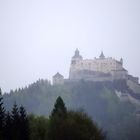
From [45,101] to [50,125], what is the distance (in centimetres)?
13522

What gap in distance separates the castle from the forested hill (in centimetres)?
182

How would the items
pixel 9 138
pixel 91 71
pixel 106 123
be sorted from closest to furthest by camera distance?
pixel 9 138 < pixel 106 123 < pixel 91 71

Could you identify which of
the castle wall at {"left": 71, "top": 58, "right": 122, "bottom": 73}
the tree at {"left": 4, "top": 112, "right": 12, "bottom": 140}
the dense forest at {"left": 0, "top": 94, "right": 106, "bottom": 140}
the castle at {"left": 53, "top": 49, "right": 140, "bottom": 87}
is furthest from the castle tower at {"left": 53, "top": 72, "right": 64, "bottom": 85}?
the tree at {"left": 4, "top": 112, "right": 12, "bottom": 140}

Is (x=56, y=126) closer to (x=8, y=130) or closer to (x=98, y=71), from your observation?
(x=8, y=130)

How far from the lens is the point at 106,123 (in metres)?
167

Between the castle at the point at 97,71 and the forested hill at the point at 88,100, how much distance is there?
1.82m

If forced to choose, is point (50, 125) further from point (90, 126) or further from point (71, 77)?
point (71, 77)

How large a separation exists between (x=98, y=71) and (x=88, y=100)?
928 centimetres

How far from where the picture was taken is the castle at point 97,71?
18725 centimetres

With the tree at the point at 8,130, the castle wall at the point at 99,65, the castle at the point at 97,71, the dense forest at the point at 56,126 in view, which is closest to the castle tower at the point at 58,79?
the castle at the point at 97,71

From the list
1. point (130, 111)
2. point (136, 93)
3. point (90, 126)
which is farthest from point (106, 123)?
point (90, 126)

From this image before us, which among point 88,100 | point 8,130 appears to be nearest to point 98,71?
point 88,100

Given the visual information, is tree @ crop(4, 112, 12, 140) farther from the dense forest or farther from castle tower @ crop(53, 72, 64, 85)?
castle tower @ crop(53, 72, 64, 85)

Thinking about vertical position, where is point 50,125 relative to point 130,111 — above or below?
below
